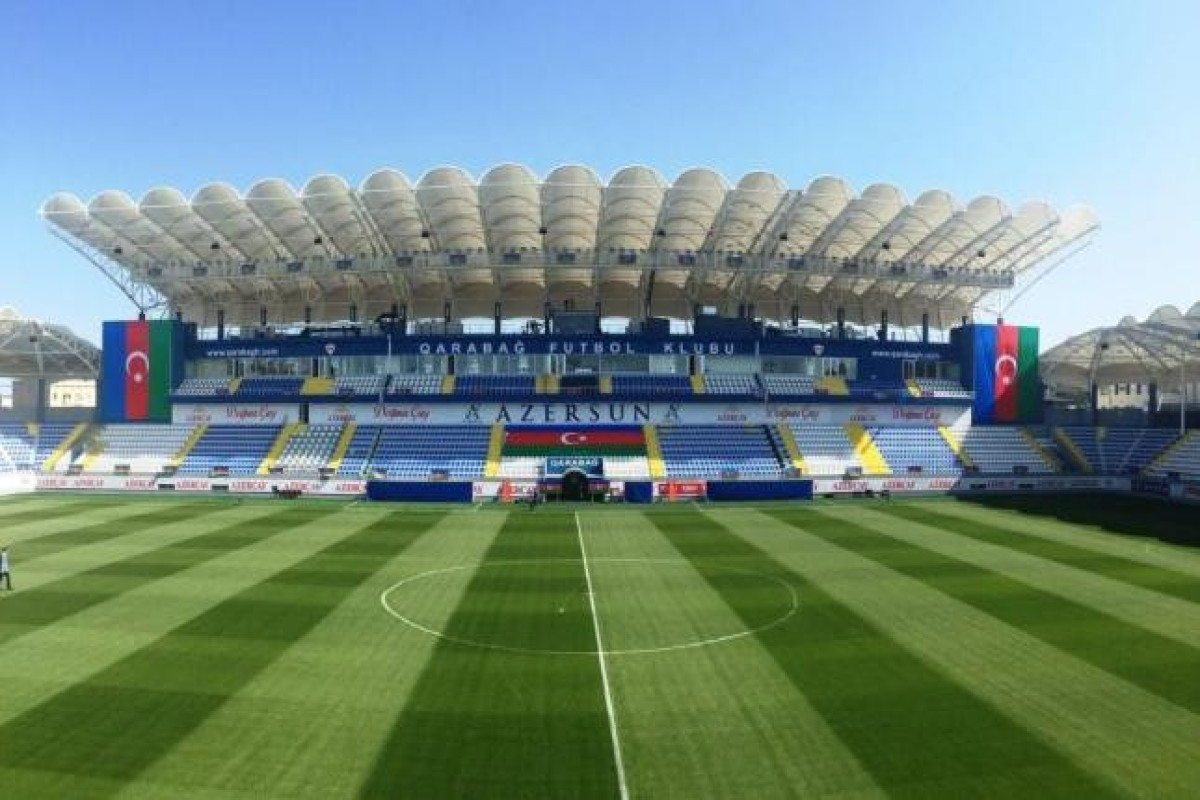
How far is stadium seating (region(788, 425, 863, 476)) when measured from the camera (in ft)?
178

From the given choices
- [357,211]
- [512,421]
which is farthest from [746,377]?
[357,211]

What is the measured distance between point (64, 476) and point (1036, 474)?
6525cm

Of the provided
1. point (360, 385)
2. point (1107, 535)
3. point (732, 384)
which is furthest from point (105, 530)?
point (1107, 535)

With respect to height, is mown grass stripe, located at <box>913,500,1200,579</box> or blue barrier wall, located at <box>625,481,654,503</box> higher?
blue barrier wall, located at <box>625,481,654,503</box>

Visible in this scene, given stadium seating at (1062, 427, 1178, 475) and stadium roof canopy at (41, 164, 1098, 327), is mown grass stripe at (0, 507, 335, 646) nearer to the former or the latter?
stadium roof canopy at (41, 164, 1098, 327)

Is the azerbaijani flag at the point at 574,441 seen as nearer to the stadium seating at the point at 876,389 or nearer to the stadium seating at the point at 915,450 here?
the stadium seating at the point at 876,389

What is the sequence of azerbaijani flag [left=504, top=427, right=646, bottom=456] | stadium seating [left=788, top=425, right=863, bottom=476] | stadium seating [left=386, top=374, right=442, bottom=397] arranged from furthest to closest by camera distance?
stadium seating [left=386, top=374, right=442, bottom=397], azerbaijani flag [left=504, top=427, right=646, bottom=456], stadium seating [left=788, top=425, right=863, bottom=476]

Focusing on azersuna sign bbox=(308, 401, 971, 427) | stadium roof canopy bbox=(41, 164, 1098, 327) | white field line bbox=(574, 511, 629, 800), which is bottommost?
white field line bbox=(574, 511, 629, 800)

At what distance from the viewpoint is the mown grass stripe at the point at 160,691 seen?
12469 mm

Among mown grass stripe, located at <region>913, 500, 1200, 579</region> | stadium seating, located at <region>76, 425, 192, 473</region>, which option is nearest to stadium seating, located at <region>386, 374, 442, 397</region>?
stadium seating, located at <region>76, 425, 192, 473</region>

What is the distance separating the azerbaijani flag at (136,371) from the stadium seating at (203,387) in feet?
4.18

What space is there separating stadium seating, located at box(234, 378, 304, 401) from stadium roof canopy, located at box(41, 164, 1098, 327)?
7.96 meters

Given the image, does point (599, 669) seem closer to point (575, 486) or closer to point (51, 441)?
point (575, 486)

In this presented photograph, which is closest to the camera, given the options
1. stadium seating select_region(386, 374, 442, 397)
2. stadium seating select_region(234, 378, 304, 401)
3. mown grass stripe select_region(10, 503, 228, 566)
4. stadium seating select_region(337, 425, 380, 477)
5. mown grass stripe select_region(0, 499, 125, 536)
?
mown grass stripe select_region(10, 503, 228, 566)
